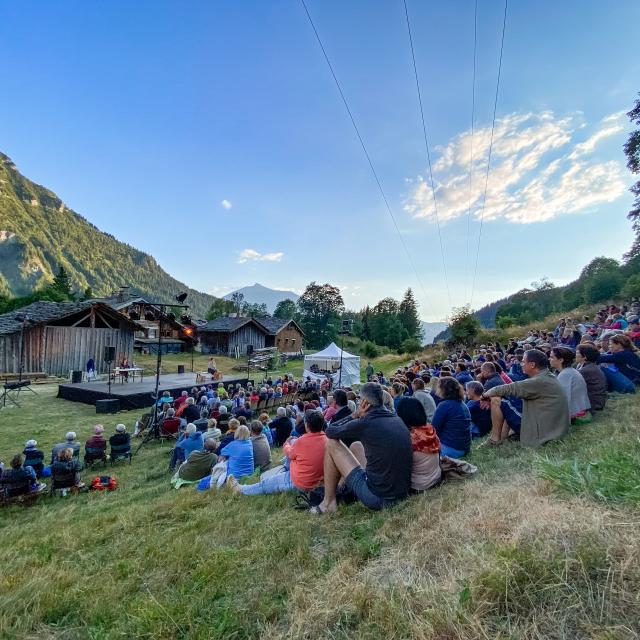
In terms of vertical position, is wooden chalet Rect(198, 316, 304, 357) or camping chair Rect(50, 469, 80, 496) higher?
wooden chalet Rect(198, 316, 304, 357)

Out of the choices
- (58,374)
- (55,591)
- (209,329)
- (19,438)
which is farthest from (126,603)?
(209,329)

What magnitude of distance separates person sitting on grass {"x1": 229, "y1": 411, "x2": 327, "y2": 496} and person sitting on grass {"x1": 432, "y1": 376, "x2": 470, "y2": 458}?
1.63m

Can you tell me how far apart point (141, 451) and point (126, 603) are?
26.2 feet

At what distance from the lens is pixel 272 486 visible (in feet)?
14.9

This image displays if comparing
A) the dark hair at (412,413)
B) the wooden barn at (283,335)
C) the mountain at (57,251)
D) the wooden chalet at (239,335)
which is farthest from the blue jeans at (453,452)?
the mountain at (57,251)

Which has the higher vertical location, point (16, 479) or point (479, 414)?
point (479, 414)

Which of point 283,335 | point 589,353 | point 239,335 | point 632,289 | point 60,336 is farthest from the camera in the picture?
point 283,335

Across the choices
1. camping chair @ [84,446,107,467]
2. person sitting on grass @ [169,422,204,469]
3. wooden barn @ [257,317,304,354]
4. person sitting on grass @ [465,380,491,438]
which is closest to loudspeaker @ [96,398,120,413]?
camping chair @ [84,446,107,467]

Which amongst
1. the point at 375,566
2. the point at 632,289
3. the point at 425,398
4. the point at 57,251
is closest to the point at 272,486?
the point at 375,566

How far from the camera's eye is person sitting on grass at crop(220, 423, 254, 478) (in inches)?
225

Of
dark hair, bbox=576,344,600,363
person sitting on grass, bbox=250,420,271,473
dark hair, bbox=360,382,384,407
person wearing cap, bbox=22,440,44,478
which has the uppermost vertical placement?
dark hair, bbox=576,344,600,363

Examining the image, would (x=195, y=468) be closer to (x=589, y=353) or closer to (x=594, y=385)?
(x=594, y=385)

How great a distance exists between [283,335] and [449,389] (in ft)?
135

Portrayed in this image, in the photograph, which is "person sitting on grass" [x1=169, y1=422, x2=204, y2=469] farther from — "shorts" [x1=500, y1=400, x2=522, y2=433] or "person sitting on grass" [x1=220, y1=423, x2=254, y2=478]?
"shorts" [x1=500, y1=400, x2=522, y2=433]
